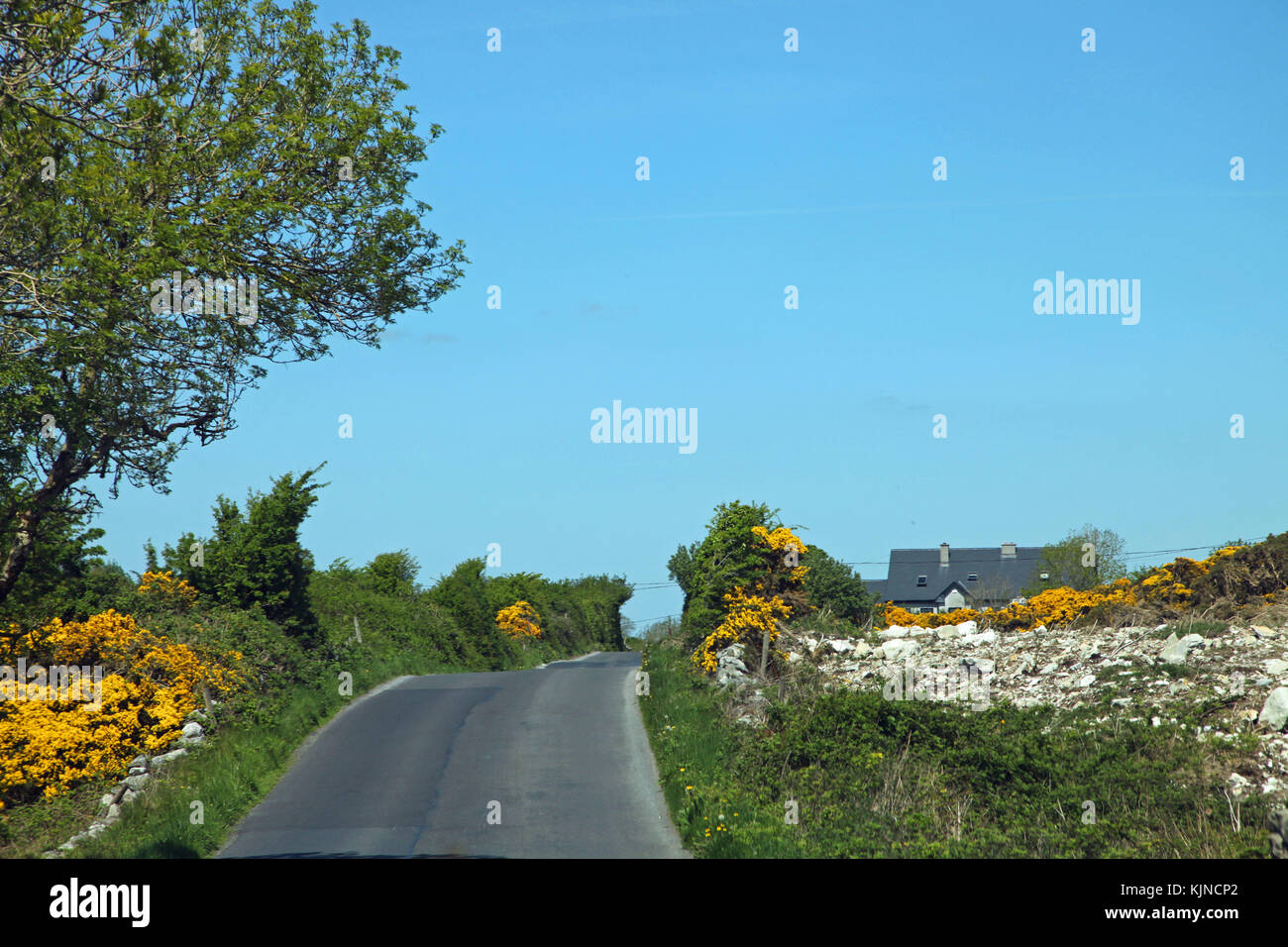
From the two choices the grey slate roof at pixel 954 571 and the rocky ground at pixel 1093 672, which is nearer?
the rocky ground at pixel 1093 672

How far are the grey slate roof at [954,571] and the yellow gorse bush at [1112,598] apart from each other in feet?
157

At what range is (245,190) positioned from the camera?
44.7 feet

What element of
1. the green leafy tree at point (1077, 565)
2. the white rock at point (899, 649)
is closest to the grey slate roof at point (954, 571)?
the green leafy tree at point (1077, 565)

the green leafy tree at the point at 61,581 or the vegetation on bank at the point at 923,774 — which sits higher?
the green leafy tree at the point at 61,581

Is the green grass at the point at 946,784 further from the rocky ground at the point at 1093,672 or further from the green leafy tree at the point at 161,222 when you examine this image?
the green leafy tree at the point at 161,222

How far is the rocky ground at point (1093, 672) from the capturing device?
1606cm

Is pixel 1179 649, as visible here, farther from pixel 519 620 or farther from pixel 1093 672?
pixel 519 620

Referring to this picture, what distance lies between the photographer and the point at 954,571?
8750cm

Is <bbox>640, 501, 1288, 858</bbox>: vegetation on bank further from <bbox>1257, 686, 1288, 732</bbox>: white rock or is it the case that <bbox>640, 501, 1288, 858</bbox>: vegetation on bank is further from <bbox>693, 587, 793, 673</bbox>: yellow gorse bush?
<bbox>1257, 686, 1288, 732</bbox>: white rock

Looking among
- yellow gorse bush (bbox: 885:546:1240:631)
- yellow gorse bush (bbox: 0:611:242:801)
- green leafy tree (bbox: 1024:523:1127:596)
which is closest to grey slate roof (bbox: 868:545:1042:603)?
green leafy tree (bbox: 1024:523:1127:596)

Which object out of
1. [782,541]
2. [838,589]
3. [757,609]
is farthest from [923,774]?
[838,589]

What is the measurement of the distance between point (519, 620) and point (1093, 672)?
33751mm
